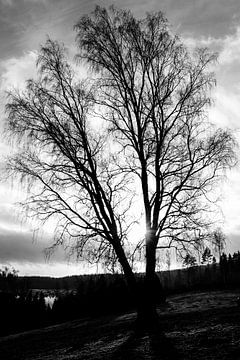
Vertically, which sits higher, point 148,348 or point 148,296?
point 148,296

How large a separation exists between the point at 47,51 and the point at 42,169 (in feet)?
15.7

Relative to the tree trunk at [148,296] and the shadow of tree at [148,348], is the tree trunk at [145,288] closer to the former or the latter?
the tree trunk at [148,296]

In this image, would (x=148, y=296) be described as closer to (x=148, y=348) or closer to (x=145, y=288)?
(x=145, y=288)

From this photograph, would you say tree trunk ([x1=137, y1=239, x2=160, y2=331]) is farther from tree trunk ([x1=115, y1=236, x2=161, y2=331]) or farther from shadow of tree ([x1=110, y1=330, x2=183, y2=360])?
shadow of tree ([x1=110, y1=330, x2=183, y2=360])

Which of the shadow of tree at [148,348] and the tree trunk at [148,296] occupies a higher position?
the tree trunk at [148,296]

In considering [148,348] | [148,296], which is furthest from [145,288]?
[148,348]

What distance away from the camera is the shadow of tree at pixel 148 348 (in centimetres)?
839

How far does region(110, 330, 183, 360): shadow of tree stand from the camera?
8.39 m

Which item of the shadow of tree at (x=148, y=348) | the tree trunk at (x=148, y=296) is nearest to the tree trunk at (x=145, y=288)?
the tree trunk at (x=148, y=296)

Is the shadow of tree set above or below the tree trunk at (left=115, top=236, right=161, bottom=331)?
below

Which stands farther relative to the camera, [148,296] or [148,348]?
[148,296]

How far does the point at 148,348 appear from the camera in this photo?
30.6 ft

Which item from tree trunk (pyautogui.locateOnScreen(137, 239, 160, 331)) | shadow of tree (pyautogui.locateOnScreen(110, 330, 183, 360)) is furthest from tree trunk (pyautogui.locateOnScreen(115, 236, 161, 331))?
shadow of tree (pyautogui.locateOnScreen(110, 330, 183, 360))

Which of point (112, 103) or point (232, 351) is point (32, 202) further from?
point (232, 351)
